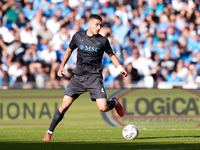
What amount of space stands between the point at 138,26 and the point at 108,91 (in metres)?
3.70

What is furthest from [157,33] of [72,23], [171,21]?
[72,23]

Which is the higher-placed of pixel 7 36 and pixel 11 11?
pixel 11 11

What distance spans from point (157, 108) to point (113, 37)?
3532 mm

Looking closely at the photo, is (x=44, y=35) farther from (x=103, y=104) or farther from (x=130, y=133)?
(x=130, y=133)

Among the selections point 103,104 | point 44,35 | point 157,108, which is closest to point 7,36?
point 44,35

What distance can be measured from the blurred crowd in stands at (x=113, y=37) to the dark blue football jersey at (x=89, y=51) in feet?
14.3

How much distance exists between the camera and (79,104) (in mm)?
11141

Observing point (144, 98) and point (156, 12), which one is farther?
point (156, 12)

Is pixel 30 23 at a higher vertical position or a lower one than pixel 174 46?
higher

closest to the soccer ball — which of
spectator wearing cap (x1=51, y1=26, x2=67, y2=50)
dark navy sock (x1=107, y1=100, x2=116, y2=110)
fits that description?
dark navy sock (x1=107, y1=100, x2=116, y2=110)

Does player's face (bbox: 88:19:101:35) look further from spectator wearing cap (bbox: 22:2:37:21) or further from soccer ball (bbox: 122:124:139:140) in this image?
spectator wearing cap (bbox: 22:2:37:21)

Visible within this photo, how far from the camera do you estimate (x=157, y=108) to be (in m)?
11.0

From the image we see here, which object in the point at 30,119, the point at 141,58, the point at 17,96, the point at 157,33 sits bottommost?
the point at 30,119

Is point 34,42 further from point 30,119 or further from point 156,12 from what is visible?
point 156,12
